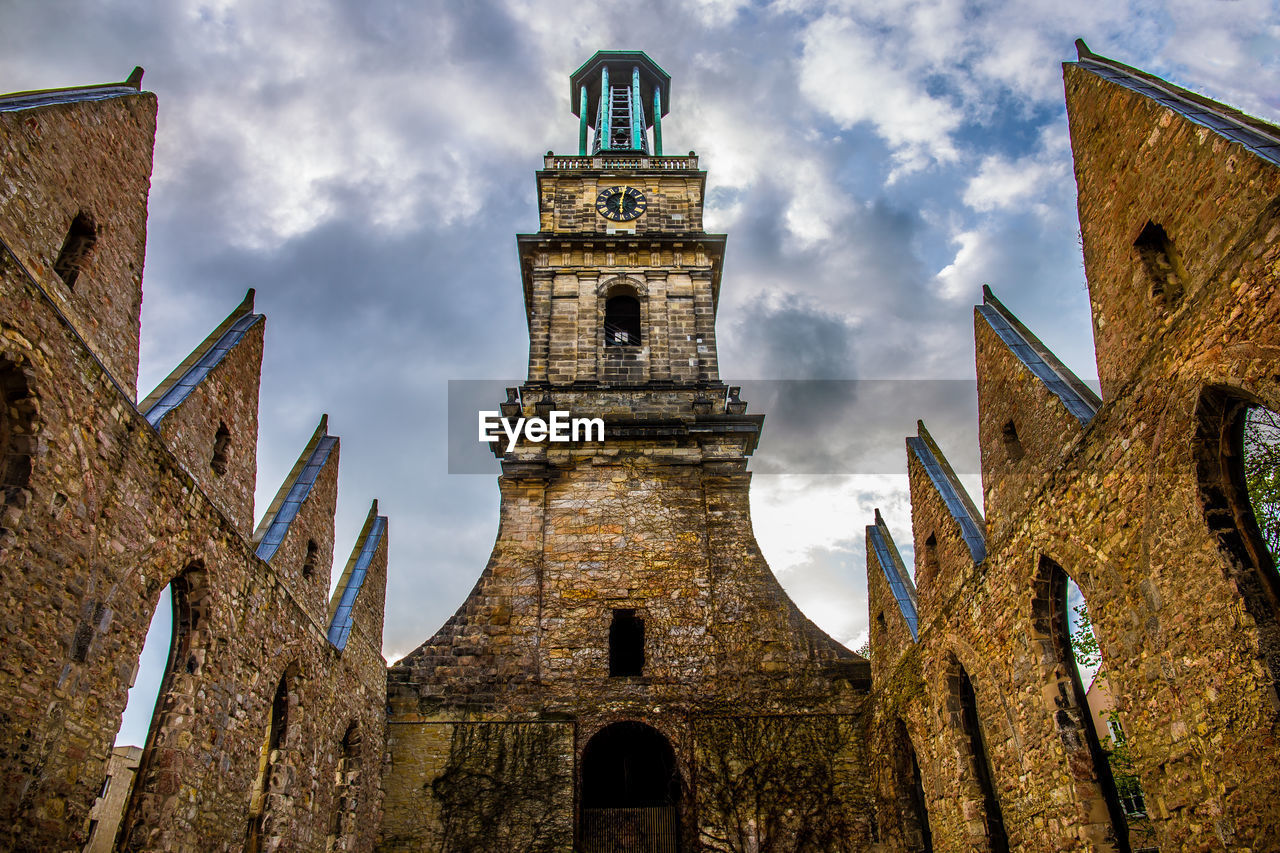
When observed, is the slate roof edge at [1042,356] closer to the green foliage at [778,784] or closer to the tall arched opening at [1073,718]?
the tall arched opening at [1073,718]

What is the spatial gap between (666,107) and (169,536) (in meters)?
24.8

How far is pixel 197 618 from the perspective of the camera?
7770 mm

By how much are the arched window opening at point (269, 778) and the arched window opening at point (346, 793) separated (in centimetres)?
195

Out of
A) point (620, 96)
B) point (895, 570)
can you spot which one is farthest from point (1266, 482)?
point (620, 96)

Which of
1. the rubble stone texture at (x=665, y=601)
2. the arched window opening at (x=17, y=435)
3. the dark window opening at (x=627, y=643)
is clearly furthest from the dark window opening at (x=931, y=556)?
the arched window opening at (x=17, y=435)

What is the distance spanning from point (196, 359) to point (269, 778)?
4.39 meters

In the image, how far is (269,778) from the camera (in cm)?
907

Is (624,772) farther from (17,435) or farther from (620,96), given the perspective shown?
(620,96)

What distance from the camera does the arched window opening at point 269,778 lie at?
8.83m

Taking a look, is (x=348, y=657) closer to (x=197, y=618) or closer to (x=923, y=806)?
(x=197, y=618)

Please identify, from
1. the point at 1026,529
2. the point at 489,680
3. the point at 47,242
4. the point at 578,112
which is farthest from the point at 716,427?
the point at 578,112

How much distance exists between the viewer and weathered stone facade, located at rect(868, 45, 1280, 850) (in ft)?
16.7

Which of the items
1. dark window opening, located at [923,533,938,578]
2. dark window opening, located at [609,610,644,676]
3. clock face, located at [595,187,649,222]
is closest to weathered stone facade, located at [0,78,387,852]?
dark window opening, located at [609,610,644,676]

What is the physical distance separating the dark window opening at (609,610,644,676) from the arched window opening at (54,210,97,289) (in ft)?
31.4
